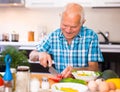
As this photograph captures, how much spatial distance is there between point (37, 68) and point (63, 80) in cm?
205

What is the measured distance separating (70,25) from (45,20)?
221 centimetres

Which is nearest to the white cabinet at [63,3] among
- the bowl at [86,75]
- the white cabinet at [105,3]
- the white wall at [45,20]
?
the white cabinet at [105,3]

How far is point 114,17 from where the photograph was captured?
392 cm

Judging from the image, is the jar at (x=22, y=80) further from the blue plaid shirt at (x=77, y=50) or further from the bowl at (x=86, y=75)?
the blue plaid shirt at (x=77, y=50)

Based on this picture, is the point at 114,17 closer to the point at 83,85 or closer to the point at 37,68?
the point at 37,68

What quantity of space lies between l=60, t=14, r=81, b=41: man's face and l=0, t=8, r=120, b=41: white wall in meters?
2.02

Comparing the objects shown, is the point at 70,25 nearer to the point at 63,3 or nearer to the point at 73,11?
the point at 73,11

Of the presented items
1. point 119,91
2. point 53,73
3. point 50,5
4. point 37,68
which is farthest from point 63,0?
point 119,91

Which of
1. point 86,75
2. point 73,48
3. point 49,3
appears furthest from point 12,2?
point 86,75

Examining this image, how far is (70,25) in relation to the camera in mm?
1936

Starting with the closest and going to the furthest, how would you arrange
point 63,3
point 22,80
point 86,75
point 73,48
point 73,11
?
point 22,80 < point 86,75 < point 73,11 < point 73,48 < point 63,3

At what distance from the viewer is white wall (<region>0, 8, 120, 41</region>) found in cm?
393

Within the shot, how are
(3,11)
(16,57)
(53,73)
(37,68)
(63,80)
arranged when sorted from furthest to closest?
(3,11), (37,68), (53,73), (16,57), (63,80)

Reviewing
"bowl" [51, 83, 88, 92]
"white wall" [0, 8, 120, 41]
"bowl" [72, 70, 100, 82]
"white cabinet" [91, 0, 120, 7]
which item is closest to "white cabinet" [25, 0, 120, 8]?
"white cabinet" [91, 0, 120, 7]
